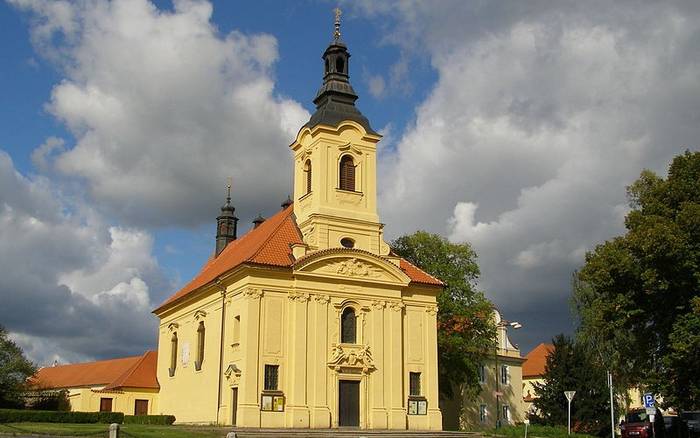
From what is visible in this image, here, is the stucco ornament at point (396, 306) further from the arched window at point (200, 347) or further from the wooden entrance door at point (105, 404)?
the wooden entrance door at point (105, 404)

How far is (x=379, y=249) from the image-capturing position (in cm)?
4147

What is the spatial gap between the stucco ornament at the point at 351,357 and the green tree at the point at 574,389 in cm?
1155

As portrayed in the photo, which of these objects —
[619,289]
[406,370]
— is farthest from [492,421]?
[619,289]

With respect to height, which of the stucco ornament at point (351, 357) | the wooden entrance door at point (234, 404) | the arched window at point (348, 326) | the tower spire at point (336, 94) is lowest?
the wooden entrance door at point (234, 404)

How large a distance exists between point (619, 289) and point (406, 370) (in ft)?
36.3

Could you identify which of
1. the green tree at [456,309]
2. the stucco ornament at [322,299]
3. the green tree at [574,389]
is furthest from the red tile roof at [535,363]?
the stucco ornament at [322,299]

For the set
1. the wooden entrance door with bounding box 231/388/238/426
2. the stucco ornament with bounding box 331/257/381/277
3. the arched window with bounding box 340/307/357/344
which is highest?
the stucco ornament with bounding box 331/257/381/277

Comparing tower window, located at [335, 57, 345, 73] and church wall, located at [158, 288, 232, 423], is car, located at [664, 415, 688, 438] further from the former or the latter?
tower window, located at [335, 57, 345, 73]

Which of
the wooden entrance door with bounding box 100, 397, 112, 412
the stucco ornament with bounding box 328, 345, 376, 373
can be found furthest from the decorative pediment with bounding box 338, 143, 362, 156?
the wooden entrance door with bounding box 100, 397, 112, 412

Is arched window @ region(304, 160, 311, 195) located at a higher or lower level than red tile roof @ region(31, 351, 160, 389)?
higher

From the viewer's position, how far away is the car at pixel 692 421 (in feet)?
124

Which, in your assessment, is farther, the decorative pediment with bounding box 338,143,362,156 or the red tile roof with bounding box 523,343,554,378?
the red tile roof with bounding box 523,343,554,378

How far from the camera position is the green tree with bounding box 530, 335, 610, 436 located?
42250 millimetres

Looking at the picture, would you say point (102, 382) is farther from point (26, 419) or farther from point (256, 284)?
point (256, 284)
